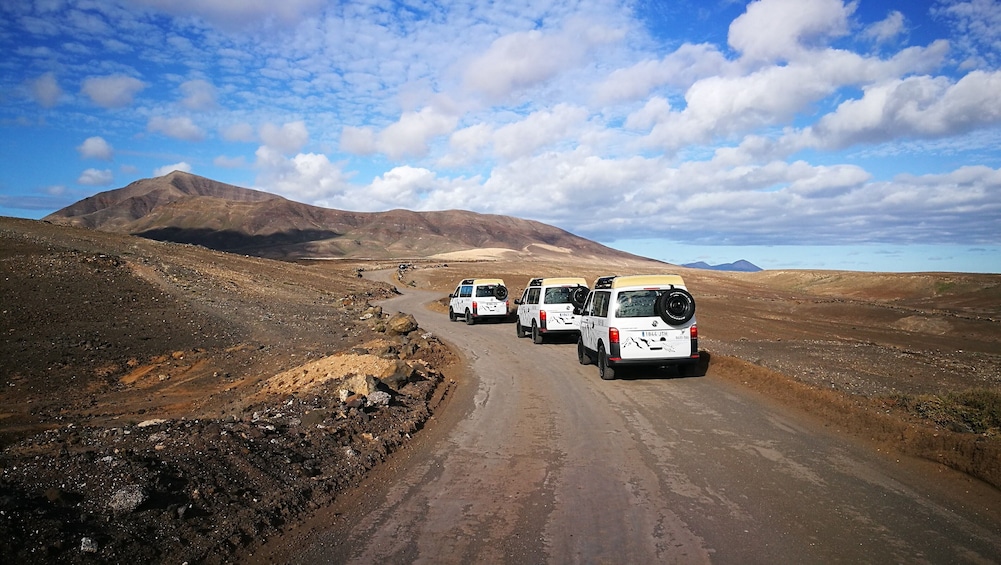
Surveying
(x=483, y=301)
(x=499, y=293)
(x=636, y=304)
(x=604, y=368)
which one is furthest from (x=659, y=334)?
(x=499, y=293)

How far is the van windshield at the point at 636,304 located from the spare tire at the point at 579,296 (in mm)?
4836

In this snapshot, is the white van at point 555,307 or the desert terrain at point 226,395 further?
the white van at point 555,307

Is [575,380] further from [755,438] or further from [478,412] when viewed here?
[755,438]

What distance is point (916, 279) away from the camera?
71062 mm

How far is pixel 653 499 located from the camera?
5.77m

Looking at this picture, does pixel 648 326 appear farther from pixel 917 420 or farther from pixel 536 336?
pixel 536 336

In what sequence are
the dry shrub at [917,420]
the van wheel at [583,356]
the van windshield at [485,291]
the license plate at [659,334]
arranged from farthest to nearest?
the van windshield at [485,291] < the van wheel at [583,356] < the license plate at [659,334] < the dry shrub at [917,420]

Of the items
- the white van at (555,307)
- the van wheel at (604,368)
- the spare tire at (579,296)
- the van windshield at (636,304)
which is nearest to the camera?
the van windshield at (636,304)

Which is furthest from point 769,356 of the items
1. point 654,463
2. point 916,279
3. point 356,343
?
point 916,279

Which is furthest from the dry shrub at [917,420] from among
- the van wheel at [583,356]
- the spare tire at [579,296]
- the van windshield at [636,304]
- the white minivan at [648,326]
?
the spare tire at [579,296]

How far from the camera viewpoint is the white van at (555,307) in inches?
737

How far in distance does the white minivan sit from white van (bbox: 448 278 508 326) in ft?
45.4

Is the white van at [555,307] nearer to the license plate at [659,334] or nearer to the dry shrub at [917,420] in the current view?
the license plate at [659,334]

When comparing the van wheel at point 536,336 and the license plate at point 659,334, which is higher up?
the license plate at point 659,334
